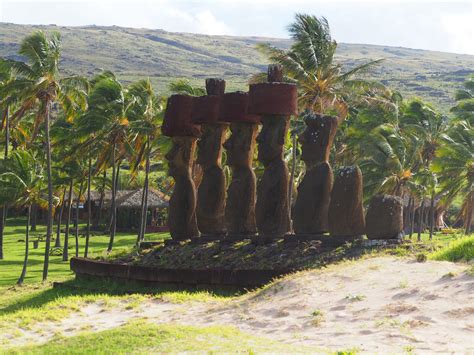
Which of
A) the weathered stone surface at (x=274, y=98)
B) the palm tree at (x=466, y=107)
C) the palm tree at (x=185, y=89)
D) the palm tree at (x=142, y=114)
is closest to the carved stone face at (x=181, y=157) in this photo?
the weathered stone surface at (x=274, y=98)

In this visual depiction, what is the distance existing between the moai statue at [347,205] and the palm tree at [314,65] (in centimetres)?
1156

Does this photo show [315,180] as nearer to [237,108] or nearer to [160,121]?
[237,108]

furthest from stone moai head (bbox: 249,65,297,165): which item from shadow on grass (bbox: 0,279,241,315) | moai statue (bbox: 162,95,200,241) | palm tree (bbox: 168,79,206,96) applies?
palm tree (bbox: 168,79,206,96)

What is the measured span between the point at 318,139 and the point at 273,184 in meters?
1.59

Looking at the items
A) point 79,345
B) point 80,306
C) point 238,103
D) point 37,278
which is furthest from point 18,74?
point 79,345

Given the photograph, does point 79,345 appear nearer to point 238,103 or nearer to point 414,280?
point 414,280

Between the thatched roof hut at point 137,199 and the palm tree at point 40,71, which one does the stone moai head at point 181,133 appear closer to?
the palm tree at point 40,71

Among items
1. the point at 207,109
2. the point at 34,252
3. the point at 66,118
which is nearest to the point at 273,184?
the point at 207,109

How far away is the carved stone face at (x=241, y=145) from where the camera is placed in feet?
69.4

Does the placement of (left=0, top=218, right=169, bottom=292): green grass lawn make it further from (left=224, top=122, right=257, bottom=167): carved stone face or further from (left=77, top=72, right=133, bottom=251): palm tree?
(left=224, top=122, right=257, bottom=167): carved stone face

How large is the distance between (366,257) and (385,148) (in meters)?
16.7

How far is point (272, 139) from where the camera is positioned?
1989 centimetres

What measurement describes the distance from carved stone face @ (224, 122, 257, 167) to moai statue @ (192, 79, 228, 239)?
88 cm

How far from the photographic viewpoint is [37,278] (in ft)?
98.4
